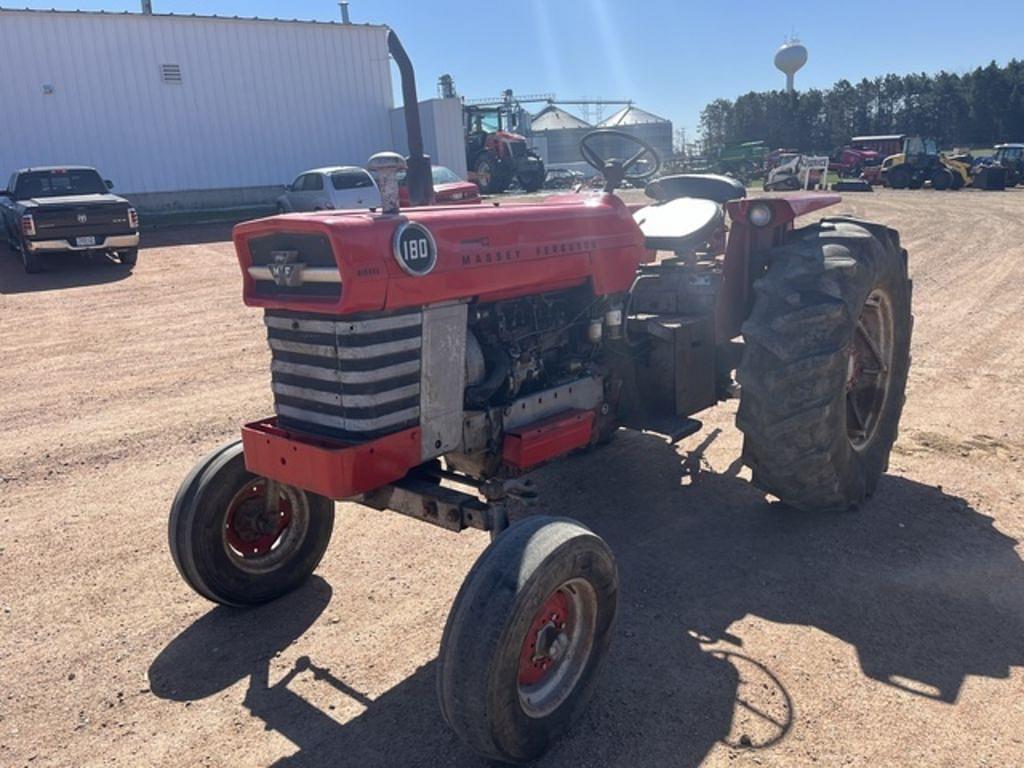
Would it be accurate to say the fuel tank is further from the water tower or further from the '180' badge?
the water tower

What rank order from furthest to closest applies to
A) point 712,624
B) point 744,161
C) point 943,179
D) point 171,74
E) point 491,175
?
1. point 744,161
2. point 491,175
3. point 943,179
4. point 171,74
5. point 712,624

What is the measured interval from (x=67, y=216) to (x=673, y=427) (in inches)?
496

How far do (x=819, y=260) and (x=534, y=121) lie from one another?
58164mm

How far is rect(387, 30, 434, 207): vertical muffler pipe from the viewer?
359cm

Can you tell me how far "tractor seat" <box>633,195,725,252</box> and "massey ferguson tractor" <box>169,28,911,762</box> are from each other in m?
0.02

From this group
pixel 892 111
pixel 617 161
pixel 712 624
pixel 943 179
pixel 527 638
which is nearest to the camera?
pixel 527 638

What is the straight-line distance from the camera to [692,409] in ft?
15.8

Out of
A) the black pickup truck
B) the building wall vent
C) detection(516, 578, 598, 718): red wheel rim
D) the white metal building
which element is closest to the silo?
the white metal building

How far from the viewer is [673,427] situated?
4.59m

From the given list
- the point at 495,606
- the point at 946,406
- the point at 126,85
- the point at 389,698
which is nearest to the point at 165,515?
the point at 389,698

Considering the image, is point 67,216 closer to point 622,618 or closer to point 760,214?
point 760,214

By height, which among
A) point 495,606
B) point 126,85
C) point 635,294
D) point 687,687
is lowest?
point 687,687

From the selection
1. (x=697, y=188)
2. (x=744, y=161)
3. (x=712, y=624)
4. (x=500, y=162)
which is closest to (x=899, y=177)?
(x=744, y=161)

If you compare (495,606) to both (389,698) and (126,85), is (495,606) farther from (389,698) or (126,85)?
(126,85)
